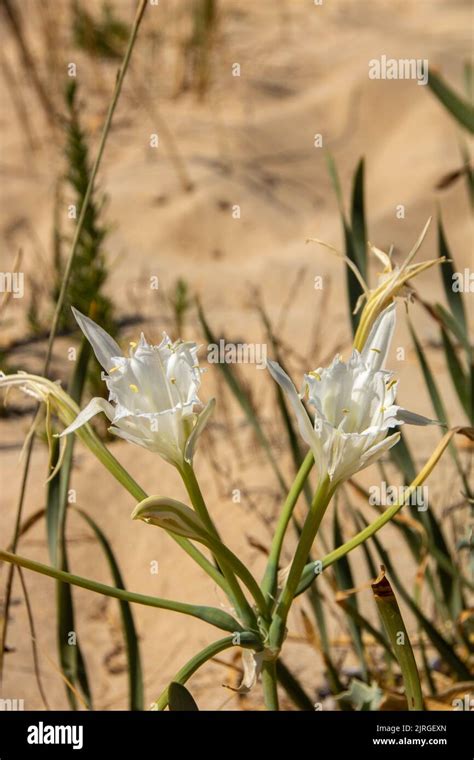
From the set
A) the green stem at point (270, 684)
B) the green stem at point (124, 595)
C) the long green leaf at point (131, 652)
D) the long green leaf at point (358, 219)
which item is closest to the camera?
the green stem at point (124, 595)

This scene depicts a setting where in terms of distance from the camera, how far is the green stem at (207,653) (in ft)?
2.78

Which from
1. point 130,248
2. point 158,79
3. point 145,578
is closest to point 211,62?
point 158,79

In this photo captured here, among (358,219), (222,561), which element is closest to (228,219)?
(358,219)

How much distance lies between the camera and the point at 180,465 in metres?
0.88

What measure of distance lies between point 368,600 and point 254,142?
2.85 metres

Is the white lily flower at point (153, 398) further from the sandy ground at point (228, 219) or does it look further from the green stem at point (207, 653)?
the sandy ground at point (228, 219)

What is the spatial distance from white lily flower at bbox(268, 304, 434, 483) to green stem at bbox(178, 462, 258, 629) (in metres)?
0.10

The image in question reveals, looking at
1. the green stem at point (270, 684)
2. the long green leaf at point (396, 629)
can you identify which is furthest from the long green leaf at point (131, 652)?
the long green leaf at point (396, 629)

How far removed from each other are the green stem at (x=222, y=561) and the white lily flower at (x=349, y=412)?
100 mm

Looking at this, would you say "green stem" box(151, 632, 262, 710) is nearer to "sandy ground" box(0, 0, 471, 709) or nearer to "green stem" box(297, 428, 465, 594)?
"green stem" box(297, 428, 465, 594)

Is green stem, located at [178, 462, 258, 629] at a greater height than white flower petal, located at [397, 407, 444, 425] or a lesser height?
lesser

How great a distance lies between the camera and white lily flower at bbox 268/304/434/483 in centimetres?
86
